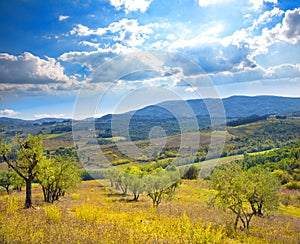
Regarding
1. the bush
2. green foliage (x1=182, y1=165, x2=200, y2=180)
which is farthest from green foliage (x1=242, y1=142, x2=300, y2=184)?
green foliage (x1=182, y1=165, x2=200, y2=180)

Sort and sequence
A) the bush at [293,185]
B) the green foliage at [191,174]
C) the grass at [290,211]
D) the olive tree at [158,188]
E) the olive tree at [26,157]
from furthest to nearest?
1. the green foliage at [191,174]
2. the bush at [293,185]
3. the grass at [290,211]
4. the olive tree at [158,188]
5. the olive tree at [26,157]

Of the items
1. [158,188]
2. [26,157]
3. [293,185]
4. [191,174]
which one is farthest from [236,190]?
[191,174]

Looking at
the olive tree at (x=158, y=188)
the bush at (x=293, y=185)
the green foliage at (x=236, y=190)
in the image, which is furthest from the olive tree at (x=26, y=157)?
the bush at (x=293, y=185)

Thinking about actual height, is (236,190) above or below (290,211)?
above

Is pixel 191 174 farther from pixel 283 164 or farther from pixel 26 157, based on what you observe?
pixel 26 157

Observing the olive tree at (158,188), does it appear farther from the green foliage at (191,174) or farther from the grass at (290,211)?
the green foliage at (191,174)

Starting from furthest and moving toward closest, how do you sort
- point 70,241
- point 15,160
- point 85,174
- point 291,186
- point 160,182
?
point 85,174, point 291,186, point 160,182, point 15,160, point 70,241

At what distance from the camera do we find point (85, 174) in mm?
133875

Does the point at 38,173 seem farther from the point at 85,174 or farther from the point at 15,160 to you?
the point at 85,174

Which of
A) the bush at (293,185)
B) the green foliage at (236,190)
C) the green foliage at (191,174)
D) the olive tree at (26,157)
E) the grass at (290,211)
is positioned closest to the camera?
the green foliage at (236,190)

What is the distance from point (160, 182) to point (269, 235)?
2206cm

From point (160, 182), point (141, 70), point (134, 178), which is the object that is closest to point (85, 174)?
point (134, 178)

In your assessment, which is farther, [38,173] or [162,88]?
[162,88]

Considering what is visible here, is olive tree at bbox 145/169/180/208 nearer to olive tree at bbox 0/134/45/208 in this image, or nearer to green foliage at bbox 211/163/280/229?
green foliage at bbox 211/163/280/229
